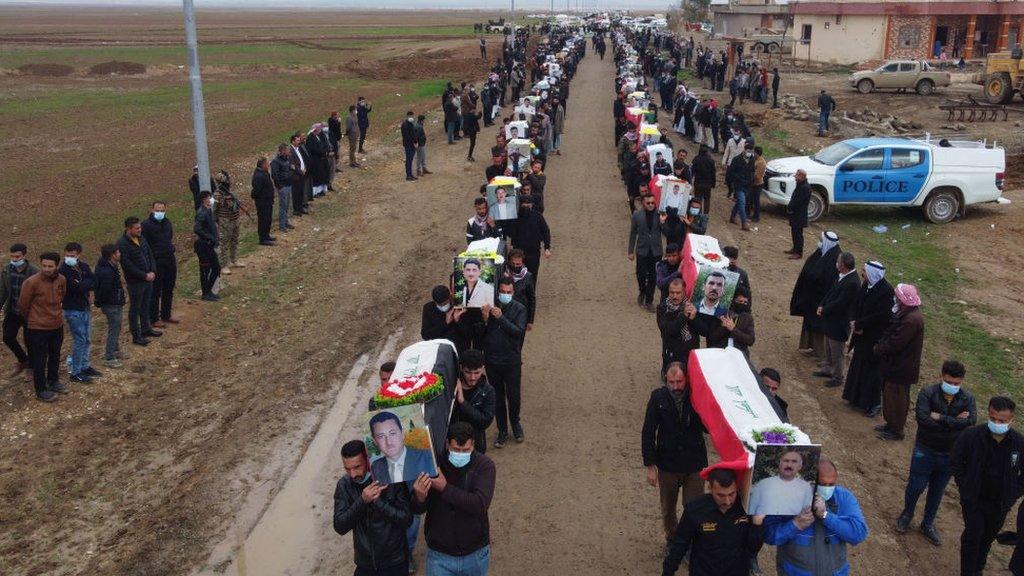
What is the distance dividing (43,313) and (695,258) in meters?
7.24

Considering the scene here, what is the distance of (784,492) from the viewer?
17.4 feet

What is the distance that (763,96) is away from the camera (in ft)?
115

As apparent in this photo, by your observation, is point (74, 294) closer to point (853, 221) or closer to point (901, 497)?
point (901, 497)

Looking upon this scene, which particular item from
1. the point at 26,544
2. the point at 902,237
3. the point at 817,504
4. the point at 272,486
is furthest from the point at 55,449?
the point at 902,237

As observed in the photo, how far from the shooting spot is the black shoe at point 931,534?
23.6 feet

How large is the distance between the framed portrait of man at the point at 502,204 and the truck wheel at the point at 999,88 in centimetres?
2709

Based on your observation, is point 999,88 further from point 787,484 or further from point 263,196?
point 787,484

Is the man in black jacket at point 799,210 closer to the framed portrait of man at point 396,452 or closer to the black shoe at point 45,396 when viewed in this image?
the framed portrait of man at point 396,452

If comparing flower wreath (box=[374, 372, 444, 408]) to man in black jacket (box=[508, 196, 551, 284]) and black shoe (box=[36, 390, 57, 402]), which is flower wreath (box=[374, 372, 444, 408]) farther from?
man in black jacket (box=[508, 196, 551, 284])

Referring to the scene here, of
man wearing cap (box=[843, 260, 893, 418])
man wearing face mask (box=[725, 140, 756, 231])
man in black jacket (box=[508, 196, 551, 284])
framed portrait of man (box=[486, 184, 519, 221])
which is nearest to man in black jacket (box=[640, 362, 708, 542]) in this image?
man wearing cap (box=[843, 260, 893, 418])

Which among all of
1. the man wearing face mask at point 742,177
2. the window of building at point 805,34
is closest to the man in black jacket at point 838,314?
the man wearing face mask at point 742,177

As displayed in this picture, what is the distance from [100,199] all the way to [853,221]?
17.0 meters

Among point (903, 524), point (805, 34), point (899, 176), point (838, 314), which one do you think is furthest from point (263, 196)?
point (805, 34)

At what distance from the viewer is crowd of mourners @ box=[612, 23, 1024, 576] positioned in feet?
17.6
